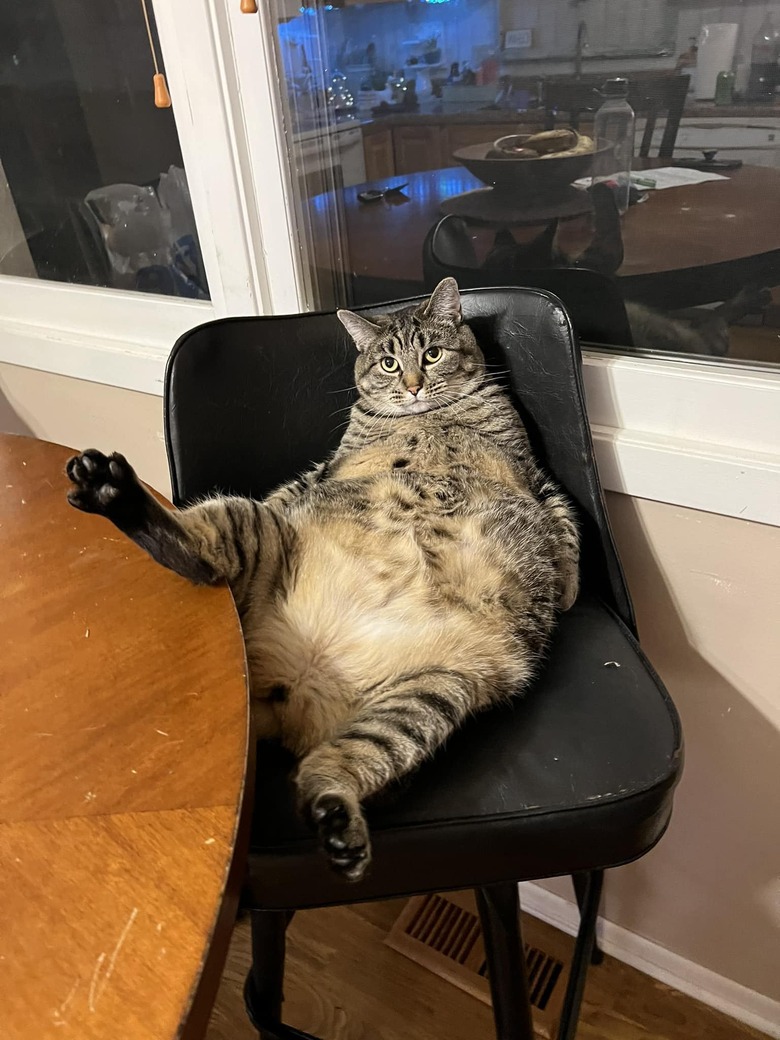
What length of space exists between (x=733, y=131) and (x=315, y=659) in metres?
0.94

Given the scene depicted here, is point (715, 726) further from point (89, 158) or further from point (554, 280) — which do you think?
point (89, 158)

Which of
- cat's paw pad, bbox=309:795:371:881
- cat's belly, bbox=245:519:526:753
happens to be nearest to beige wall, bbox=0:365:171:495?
cat's belly, bbox=245:519:526:753

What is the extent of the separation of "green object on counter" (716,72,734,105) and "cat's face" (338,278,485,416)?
447mm

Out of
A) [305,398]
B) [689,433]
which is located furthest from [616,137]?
[305,398]

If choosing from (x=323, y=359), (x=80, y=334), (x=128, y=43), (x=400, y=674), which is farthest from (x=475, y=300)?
(x=80, y=334)

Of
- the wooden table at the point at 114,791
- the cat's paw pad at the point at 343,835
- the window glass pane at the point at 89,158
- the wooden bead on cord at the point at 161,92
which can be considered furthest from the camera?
the window glass pane at the point at 89,158

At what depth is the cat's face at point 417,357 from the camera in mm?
1181

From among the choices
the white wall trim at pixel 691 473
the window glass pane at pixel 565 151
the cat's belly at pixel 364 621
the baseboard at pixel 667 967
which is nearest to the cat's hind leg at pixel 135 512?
the cat's belly at pixel 364 621

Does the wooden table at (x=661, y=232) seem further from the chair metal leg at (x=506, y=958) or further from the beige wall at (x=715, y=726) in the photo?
the chair metal leg at (x=506, y=958)

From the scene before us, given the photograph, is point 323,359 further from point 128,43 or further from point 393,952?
point 393,952

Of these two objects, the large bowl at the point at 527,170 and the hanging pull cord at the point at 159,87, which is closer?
the large bowl at the point at 527,170

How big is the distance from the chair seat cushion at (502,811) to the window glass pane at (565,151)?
67cm

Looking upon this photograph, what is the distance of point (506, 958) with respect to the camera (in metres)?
0.87

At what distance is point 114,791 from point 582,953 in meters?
0.81
